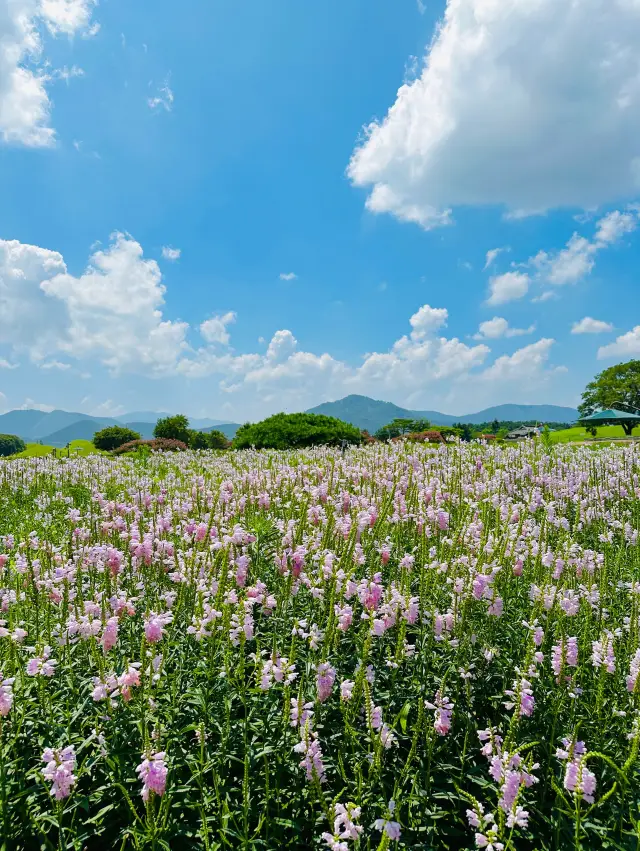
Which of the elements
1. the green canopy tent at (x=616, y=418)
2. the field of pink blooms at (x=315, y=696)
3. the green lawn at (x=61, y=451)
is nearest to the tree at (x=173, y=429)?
the green lawn at (x=61, y=451)

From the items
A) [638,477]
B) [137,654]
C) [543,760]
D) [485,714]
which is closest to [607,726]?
[543,760]

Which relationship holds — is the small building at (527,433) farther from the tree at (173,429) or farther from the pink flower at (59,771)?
the tree at (173,429)

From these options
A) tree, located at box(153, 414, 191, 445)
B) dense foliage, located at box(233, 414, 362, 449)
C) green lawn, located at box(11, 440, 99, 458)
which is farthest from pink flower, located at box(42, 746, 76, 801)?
tree, located at box(153, 414, 191, 445)

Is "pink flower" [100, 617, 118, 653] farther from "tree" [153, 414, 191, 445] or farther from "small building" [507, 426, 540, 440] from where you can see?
"tree" [153, 414, 191, 445]

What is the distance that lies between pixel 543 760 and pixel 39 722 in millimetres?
3548

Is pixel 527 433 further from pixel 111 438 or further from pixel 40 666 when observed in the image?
pixel 111 438

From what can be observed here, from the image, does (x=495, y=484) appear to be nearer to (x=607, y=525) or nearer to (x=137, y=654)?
(x=607, y=525)

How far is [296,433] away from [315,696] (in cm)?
2217

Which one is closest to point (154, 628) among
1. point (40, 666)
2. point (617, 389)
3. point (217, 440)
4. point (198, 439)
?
point (40, 666)

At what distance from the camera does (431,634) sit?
4113 millimetres

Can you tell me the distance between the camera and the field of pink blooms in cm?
263

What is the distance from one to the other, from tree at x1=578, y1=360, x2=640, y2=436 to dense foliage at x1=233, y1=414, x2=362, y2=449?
211 ft

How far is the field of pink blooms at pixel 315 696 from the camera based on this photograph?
263cm

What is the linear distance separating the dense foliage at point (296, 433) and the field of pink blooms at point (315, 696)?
1888 centimetres
